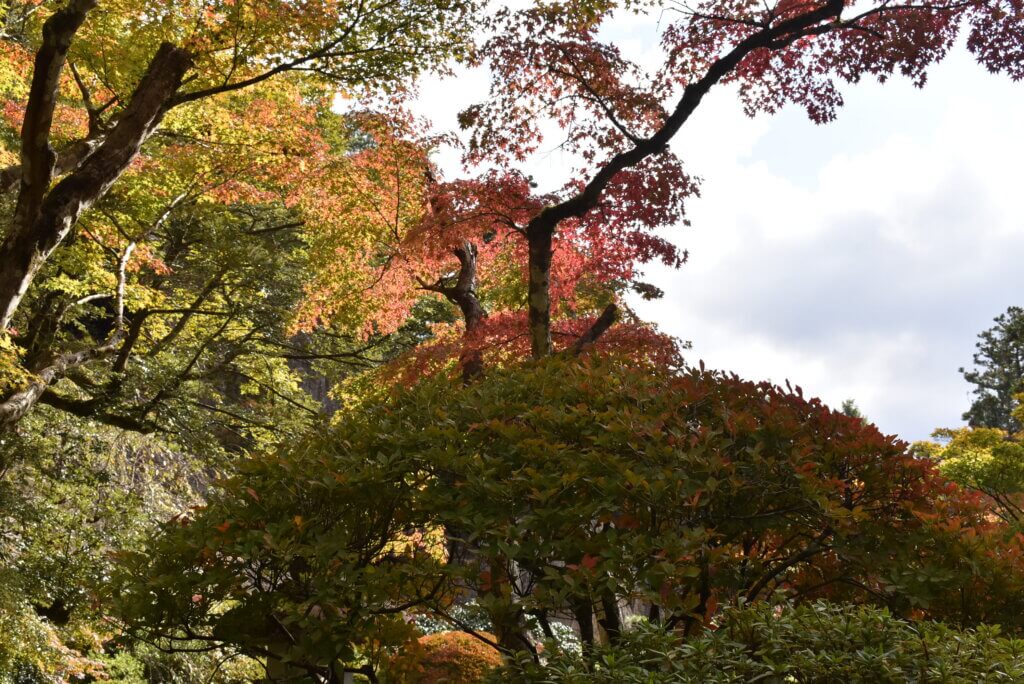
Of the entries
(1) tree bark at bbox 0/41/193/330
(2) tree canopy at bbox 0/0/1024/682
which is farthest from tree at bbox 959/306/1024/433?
(1) tree bark at bbox 0/41/193/330

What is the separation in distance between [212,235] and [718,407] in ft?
44.8

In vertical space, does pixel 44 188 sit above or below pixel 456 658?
above

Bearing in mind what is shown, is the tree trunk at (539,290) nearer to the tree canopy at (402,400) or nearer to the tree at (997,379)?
the tree canopy at (402,400)

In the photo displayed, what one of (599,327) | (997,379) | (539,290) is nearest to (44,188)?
(539,290)

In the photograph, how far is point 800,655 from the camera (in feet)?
9.95

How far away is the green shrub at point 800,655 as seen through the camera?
2965 mm

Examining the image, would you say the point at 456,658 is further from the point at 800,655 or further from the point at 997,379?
the point at 997,379

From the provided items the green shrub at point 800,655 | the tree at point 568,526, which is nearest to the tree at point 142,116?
the tree at point 568,526

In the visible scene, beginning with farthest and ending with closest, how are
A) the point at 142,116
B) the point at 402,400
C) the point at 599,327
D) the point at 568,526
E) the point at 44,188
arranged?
1. the point at 599,327
2. the point at 142,116
3. the point at 44,188
4. the point at 402,400
5. the point at 568,526

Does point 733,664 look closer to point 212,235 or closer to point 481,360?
point 481,360

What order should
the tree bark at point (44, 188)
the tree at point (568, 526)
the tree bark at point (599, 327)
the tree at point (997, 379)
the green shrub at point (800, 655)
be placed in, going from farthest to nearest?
the tree at point (997, 379) < the tree bark at point (599, 327) < the tree bark at point (44, 188) < the tree at point (568, 526) < the green shrub at point (800, 655)

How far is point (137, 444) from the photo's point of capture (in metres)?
13.5

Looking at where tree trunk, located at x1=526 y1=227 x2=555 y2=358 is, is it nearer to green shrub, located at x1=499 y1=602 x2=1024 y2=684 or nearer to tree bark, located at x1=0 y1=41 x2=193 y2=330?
tree bark, located at x1=0 y1=41 x2=193 y2=330

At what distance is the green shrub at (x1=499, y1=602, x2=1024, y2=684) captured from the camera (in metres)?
2.96
